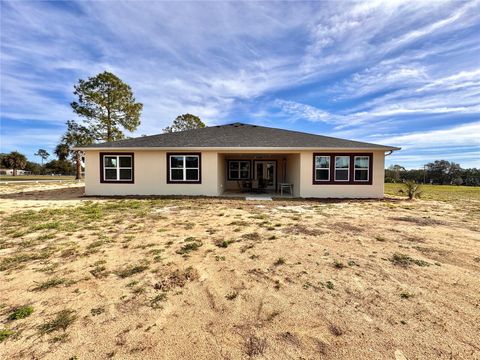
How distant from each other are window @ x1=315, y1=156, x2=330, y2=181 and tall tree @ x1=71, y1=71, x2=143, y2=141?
70.5 feet

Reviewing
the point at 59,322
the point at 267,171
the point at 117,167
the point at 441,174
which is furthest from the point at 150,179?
the point at 441,174

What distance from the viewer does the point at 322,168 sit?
13.2 metres

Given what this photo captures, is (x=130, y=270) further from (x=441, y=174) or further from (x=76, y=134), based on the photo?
(x=441, y=174)

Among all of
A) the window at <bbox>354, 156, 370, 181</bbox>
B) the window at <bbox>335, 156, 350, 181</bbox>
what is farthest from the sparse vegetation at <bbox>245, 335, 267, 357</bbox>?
the window at <bbox>354, 156, 370, 181</bbox>

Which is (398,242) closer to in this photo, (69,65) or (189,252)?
(189,252)

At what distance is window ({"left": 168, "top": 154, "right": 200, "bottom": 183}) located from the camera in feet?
44.1

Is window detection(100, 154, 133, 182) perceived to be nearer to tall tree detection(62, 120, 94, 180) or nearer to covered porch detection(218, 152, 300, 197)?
covered porch detection(218, 152, 300, 197)

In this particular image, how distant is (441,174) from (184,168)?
66189 mm

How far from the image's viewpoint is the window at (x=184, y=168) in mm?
13430

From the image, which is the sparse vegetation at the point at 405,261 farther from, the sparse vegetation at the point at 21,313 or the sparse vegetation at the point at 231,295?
the sparse vegetation at the point at 21,313

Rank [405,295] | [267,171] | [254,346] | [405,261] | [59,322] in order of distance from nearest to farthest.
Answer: [254,346]
[59,322]
[405,295]
[405,261]
[267,171]

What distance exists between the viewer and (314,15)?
10.2 meters

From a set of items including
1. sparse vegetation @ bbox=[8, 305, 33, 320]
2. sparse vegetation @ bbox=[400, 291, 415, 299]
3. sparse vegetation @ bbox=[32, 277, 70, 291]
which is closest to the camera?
sparse vegetation @ bbox=[8, 305, 33, 320]

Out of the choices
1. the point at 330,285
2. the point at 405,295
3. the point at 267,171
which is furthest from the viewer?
the point at 267,171
